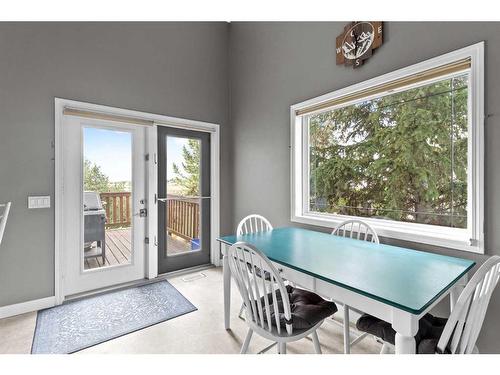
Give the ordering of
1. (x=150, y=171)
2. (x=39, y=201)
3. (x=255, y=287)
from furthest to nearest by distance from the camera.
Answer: (x=150, y=171) → (x=39, y=201) → (x=255, y=287)

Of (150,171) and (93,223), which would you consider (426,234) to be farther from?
(93,223)

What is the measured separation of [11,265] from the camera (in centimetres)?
228

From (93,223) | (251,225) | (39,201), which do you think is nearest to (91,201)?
(93,223)

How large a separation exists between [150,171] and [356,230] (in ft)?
7.35

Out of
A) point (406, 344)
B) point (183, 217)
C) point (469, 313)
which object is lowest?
point (406, 344)

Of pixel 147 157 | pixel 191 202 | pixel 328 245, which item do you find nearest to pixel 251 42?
pixel 147 157

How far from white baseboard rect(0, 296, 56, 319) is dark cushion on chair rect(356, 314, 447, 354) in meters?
2.65

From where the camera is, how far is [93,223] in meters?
2.75

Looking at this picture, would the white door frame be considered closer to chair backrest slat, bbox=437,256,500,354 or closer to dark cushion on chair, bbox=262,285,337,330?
dark cushion on chair, bbox=262,285,337,330

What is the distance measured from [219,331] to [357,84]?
2.24 m

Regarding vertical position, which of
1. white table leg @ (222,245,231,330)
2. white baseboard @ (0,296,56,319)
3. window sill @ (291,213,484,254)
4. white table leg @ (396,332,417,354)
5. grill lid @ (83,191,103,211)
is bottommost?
white baseboard @ (0,296,56,319)

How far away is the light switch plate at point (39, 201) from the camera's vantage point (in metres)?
2.33

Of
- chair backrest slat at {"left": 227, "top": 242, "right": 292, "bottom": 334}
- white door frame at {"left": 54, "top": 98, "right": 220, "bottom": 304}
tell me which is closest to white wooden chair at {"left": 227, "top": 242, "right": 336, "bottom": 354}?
chair backrest slat at {"left": 227, "top": 242, "right": 292, "bottom": 334}

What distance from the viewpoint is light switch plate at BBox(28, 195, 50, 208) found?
7.64ft
